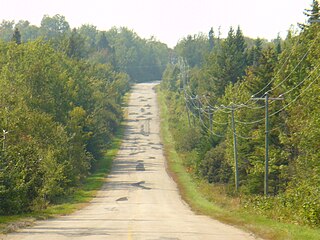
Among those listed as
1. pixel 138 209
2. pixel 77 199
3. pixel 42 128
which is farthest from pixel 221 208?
pixel 42 128

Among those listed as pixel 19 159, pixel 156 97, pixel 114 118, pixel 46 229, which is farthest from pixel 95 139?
pixel 156 97

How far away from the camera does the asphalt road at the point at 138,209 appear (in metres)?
25.3

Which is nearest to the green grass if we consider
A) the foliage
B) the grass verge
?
the grass verge

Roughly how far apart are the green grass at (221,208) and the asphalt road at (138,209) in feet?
A: 3.13

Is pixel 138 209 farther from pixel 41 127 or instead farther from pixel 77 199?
pixel 41 127

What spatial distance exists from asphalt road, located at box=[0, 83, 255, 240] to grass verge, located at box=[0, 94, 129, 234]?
827 mm

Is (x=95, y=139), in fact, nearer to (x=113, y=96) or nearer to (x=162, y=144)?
(x=162, y=144)

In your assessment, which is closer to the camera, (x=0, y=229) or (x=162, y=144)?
(x=0, y=229)

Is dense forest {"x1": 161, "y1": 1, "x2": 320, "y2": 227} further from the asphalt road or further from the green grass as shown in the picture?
the asphalt road

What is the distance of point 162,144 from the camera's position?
380ft

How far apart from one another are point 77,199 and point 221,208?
15629 millimetres

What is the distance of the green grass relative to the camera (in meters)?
25.3

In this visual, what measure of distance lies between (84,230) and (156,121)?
11862 cm

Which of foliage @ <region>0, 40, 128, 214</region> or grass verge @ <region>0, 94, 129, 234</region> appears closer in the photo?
grass verge @ <region>0, 94, 129, 234</region>
